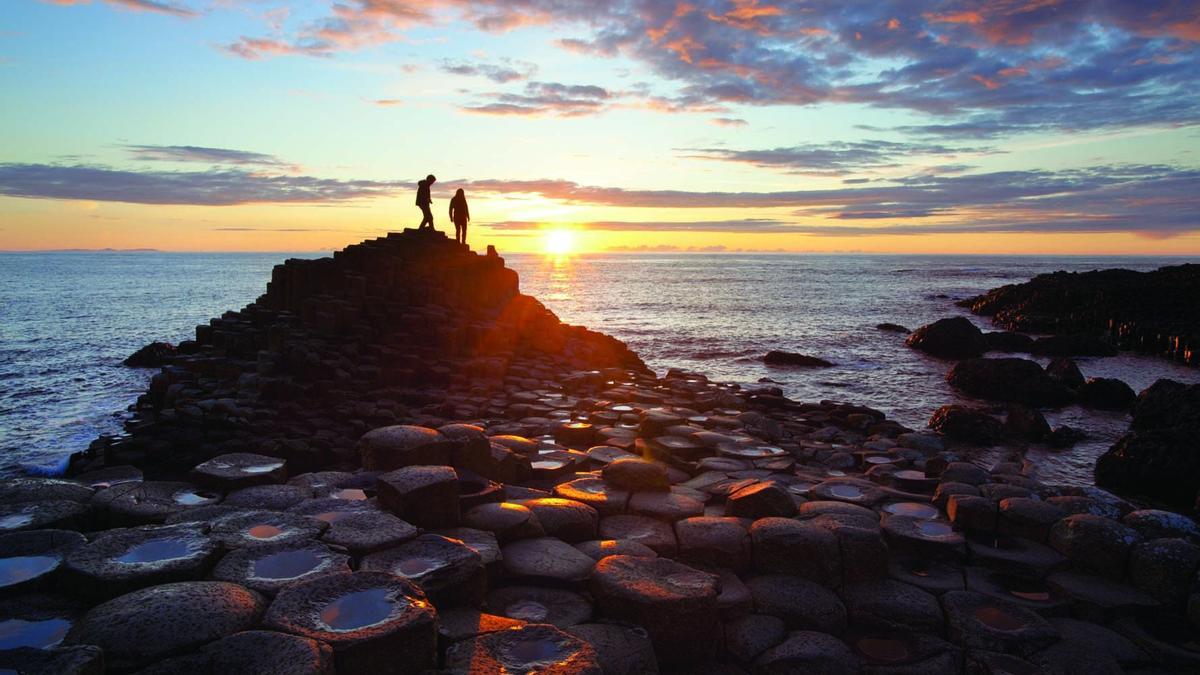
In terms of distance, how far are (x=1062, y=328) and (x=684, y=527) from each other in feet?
145

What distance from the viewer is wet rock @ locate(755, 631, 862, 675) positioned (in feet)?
19.2

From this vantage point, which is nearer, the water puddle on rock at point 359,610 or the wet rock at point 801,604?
the water puddle on rock at point 359,610

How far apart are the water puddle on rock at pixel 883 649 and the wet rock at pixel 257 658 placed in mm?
4970

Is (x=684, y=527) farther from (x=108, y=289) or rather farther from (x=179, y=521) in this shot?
(x=108, y=289)

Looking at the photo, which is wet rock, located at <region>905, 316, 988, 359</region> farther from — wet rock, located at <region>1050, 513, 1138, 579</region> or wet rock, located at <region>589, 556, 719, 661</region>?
wet rock, located at <region>589, 556, 719, 661</region>

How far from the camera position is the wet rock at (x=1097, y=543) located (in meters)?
7.60

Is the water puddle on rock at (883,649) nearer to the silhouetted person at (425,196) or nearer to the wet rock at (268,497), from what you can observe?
the wet rock at (268,497)

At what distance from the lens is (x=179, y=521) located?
6.62 metres

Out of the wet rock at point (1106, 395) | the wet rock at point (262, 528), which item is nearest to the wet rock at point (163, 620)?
the wet rock at point (262, 528)

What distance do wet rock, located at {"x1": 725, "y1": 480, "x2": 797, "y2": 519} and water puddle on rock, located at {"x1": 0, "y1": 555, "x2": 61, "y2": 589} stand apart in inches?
279

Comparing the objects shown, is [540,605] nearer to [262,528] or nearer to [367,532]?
[367,532]

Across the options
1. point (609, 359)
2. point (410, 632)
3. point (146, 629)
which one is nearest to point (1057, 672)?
point (410, 632)

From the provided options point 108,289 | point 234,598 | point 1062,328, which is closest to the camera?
point 234,598

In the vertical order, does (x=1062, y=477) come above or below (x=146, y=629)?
below
